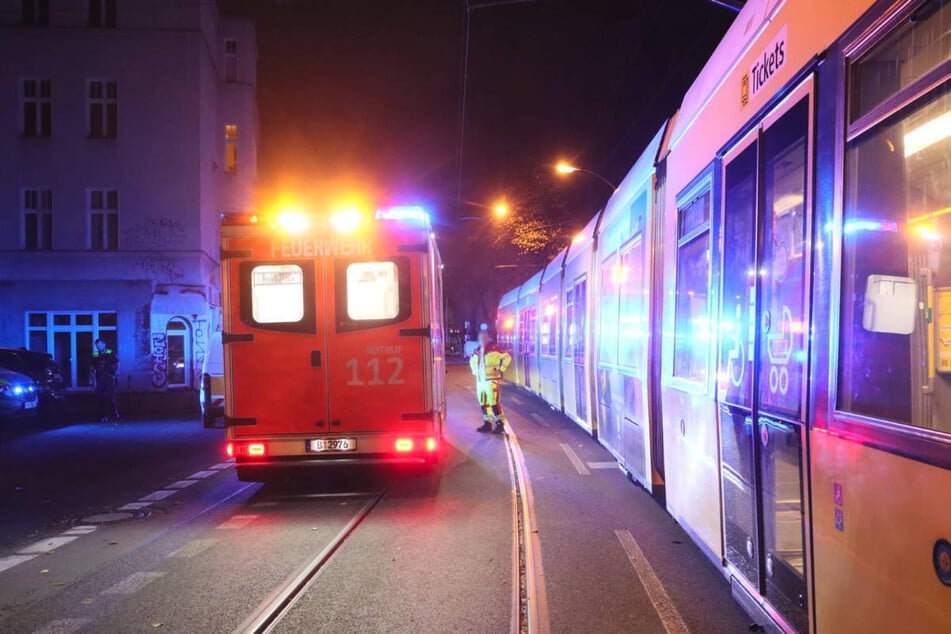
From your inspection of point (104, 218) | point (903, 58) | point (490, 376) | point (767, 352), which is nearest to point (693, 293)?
point (767, 352)

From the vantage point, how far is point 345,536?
6062 millimetres

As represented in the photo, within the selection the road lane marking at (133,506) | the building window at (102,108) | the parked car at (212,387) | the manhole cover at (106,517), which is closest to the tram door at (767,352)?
the manhole cover at (106,517)

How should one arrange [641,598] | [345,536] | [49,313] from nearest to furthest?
[641,598] < [345,536] < [49,313]

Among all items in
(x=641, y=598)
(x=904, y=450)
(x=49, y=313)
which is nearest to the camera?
(x=904, y=450)

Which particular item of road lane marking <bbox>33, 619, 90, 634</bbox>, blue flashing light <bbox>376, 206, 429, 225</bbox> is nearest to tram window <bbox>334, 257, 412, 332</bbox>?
blue flashing light <bbox>376, 206, 429, 225</bbox>

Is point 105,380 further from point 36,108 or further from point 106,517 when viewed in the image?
point 106,517

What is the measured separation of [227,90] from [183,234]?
307 inches

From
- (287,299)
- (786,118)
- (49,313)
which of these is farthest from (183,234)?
(786,118)

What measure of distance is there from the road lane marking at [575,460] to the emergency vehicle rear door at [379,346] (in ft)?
8.79

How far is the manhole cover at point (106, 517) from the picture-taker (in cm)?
693

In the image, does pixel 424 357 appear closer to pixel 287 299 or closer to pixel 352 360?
pixel 352 360

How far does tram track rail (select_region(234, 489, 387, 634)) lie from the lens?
411 centimetres

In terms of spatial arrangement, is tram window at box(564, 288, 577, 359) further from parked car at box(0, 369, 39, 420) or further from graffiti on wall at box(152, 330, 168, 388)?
graffiti on wall at box(152, 330, 168, 388)

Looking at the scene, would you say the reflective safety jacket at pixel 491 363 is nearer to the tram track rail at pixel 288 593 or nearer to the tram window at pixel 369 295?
the tram window at pixel 369 295
